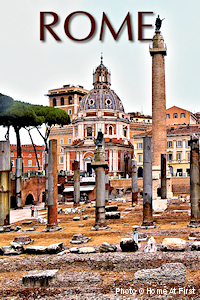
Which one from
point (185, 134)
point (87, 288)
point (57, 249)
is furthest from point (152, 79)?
point (185, 134)

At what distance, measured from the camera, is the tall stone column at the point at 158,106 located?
28.0 m

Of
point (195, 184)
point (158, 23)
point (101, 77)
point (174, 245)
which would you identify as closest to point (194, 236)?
point (174, 245)

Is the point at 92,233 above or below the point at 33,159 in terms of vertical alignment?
below

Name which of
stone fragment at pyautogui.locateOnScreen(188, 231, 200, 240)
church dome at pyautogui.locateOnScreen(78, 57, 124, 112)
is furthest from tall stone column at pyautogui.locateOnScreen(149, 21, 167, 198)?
church dome at pyautogui.locateOnScreen(78, 57, 124, 112)

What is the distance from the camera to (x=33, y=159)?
80.8 metres

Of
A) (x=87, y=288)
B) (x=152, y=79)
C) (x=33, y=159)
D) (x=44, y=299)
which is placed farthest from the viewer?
(x=33, y=159)

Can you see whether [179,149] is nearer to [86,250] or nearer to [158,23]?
[158,23]

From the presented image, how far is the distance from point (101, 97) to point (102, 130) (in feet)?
20.5

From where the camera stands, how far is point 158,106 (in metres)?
28.1

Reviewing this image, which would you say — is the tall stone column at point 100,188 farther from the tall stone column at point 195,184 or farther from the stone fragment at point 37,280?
the stone fragment at point 37,280

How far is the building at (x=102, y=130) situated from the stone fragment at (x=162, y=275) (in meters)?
52.6

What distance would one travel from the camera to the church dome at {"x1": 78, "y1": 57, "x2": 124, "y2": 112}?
2657 inches

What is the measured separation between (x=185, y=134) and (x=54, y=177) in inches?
1610

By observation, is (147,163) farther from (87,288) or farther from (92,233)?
(87,288)
